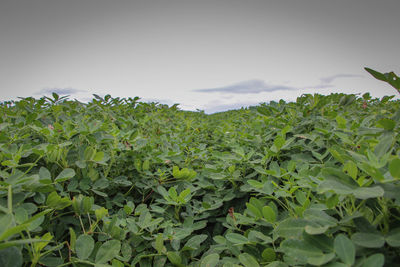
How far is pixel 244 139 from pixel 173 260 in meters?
1.16

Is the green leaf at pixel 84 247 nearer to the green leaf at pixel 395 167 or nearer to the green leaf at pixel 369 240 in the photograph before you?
the green leaf at pixel 369 240

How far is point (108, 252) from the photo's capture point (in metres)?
1.01

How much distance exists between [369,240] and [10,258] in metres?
0.99

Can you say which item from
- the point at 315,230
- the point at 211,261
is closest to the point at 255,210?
the point at 211,261

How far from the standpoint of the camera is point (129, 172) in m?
1.81

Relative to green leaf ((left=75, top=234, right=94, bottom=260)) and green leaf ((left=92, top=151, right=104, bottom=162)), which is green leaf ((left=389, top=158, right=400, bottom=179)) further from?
green leaf ((left=92, top=151, right=104, bottom=162))

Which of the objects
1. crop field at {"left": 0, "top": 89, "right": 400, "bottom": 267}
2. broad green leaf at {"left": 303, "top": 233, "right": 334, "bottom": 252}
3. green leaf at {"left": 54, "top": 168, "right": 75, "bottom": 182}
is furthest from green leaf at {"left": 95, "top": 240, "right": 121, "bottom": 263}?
broad green leaf at {"left": 303, "top": 233, "right": 334, "bottom": 252}

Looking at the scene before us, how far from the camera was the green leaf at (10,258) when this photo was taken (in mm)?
731

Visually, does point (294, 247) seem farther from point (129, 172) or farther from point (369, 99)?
point (369, 99)

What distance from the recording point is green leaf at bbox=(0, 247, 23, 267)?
731 millimetres

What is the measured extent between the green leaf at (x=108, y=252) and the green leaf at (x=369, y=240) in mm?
831

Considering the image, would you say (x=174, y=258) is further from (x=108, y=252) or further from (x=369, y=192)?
(x=369, y=192)

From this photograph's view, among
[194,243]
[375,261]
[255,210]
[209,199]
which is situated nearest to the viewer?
[375,261]

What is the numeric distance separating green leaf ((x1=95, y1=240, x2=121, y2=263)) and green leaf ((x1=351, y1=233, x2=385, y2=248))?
83 cm
